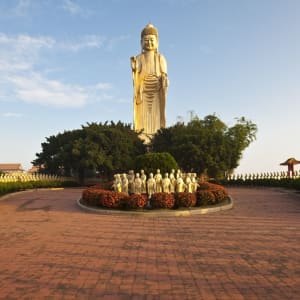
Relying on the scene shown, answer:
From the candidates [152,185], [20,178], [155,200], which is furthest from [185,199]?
[20,178]

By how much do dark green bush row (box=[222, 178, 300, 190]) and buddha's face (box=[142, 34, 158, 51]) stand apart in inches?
674

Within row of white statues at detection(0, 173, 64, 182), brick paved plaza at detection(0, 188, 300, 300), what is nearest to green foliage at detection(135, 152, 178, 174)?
brick paved plaza at detection(0, 188, 300, 300)

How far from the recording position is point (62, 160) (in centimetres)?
3098

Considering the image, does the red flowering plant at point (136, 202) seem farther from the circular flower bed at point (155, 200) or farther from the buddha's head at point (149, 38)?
the buddha's head at point (149, 38)

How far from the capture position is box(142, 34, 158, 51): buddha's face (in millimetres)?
39188

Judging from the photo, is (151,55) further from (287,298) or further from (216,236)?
(287,298)

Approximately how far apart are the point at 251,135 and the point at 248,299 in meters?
32.7

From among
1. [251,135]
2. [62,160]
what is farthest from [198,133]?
[62,160]

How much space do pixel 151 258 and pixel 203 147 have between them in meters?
23.0

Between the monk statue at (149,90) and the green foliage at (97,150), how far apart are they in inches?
203

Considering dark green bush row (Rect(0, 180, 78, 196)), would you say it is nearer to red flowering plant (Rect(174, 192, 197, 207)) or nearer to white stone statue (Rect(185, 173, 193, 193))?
white stone statue (Rect(185, 173, 193, 193))

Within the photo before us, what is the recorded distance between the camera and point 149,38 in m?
39.2

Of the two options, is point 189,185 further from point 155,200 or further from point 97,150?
point 97,150

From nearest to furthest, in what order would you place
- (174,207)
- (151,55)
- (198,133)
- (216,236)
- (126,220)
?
(216,236)
(126,220)
(174,207)
(198,133)
(151,55)
